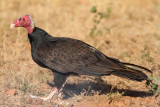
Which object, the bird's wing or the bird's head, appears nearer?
the bird's wing

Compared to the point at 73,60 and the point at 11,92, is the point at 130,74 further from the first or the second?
the point at 11,92

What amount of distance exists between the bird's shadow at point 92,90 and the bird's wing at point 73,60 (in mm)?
541

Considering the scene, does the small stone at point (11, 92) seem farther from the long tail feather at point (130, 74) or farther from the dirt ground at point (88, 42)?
the long tail feather at point (130, 74)

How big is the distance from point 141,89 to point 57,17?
4.23 meters

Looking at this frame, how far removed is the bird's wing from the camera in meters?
4.22

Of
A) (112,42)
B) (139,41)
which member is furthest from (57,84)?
(139,41)

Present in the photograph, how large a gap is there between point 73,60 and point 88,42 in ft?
8.54

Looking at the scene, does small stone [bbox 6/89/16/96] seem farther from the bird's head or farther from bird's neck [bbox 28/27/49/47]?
the bird's head

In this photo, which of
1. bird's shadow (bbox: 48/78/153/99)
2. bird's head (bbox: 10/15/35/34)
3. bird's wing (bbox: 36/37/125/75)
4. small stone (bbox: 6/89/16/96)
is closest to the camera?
bird's wing (bbox: 36/37/125/75)

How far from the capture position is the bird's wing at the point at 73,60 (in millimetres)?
4223

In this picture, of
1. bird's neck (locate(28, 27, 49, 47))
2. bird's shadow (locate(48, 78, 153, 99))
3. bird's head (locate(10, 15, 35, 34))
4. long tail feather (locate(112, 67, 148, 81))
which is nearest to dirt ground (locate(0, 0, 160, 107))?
bird's shadow (locate(48, 78, 153, 99))

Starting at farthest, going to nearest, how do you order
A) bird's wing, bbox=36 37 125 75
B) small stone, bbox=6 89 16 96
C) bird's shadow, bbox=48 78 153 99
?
bird's shadow, bbox=48 78 153 99
small stone, bbox=6 89 16 96
bird's wing, bbox=36 37 125 75

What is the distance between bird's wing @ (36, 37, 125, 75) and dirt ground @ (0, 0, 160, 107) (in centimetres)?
45

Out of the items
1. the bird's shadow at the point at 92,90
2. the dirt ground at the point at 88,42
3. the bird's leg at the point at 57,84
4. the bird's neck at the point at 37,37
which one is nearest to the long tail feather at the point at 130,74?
the dirt ground at the point at 88,42
